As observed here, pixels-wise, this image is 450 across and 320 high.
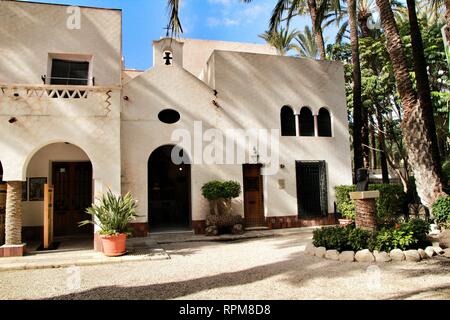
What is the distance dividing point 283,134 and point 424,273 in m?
8.67

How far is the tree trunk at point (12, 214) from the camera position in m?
8.65

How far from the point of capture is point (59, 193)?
1241cm

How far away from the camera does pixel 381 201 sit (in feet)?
44.5

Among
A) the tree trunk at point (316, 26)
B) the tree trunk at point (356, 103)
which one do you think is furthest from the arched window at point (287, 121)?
the tree trunk at point (316, 26)

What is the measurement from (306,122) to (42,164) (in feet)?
35.6

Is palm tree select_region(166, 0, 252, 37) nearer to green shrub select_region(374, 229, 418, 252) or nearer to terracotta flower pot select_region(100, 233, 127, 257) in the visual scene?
terracotta flower pot select_region(100, 233, 127, 257)

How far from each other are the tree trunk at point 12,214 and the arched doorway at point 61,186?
2.70 m

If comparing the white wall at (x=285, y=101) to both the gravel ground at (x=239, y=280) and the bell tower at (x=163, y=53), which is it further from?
the gravel ground at (x=239, y=280)

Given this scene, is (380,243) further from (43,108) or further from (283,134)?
(43,108)

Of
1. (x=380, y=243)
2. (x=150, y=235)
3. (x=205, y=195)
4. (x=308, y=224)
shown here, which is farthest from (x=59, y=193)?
(x=380, y=243)

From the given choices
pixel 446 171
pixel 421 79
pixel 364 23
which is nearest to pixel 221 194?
pixel 421 79

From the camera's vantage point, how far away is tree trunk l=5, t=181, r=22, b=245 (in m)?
8.65

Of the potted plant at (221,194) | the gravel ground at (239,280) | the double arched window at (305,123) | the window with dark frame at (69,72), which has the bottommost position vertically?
the gravel ground at (239,280)
